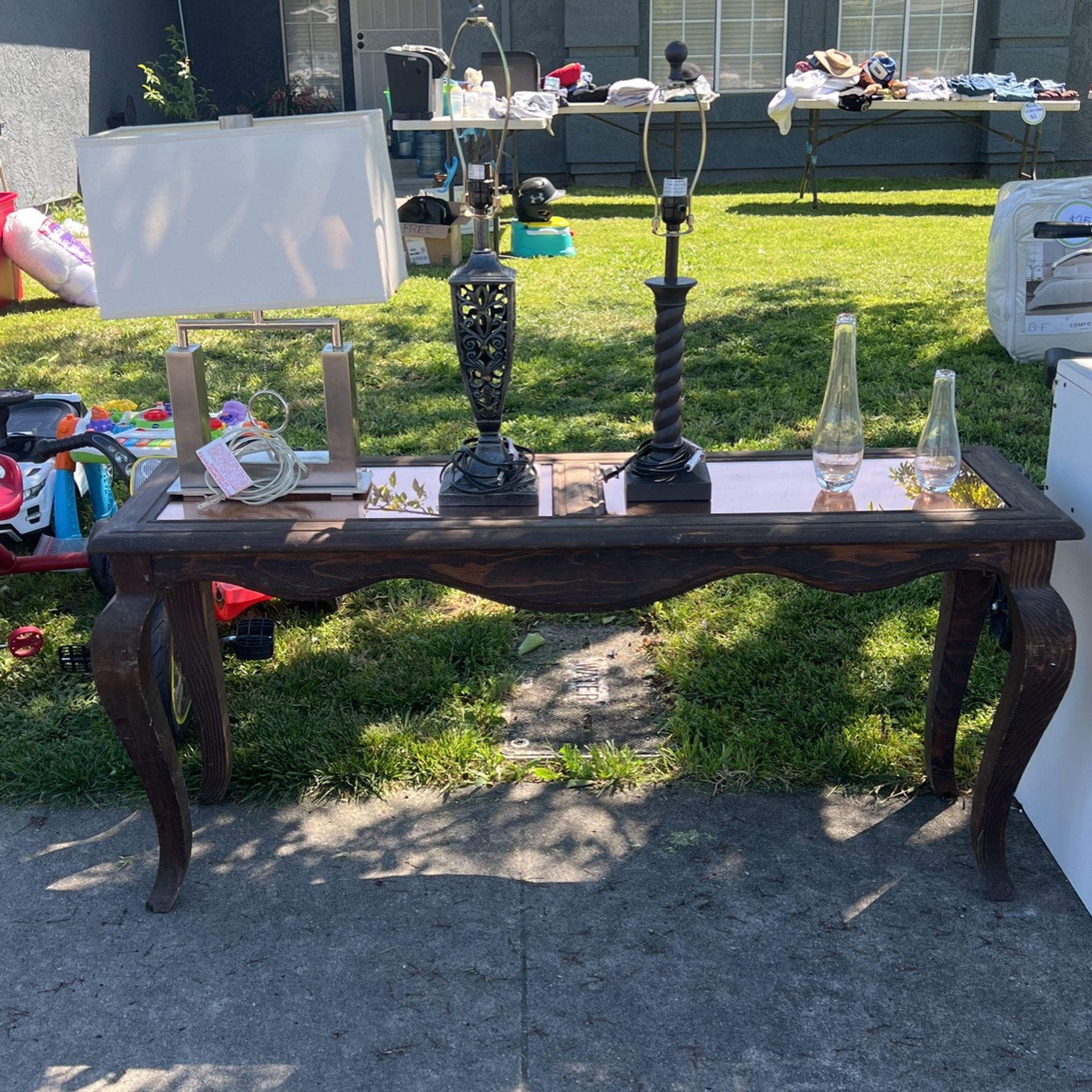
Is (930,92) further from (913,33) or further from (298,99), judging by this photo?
(298,99)

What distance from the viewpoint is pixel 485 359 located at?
232 cm

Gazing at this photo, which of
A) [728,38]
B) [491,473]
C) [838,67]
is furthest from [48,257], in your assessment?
[728,38]

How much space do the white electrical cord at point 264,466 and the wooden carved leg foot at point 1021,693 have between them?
1418mm

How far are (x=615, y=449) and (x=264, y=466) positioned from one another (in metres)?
2.56

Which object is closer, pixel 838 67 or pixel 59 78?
pixel 59 78

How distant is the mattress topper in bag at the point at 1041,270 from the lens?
5.57m

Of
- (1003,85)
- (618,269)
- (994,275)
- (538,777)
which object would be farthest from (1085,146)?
(538,777)

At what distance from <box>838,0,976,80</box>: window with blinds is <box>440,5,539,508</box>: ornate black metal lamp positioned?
38.4ft

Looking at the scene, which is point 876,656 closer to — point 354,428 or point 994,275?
point 354,428

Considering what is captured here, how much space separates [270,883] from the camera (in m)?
2.57

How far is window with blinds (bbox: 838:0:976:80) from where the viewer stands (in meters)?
12.7

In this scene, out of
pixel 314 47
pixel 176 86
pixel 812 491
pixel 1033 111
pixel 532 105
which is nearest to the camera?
pixel 812 491

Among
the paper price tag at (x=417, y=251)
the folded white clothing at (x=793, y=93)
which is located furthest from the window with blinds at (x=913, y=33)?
the paper price tag at (x=417, y=251)

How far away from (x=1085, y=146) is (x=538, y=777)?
12566 millimetres
